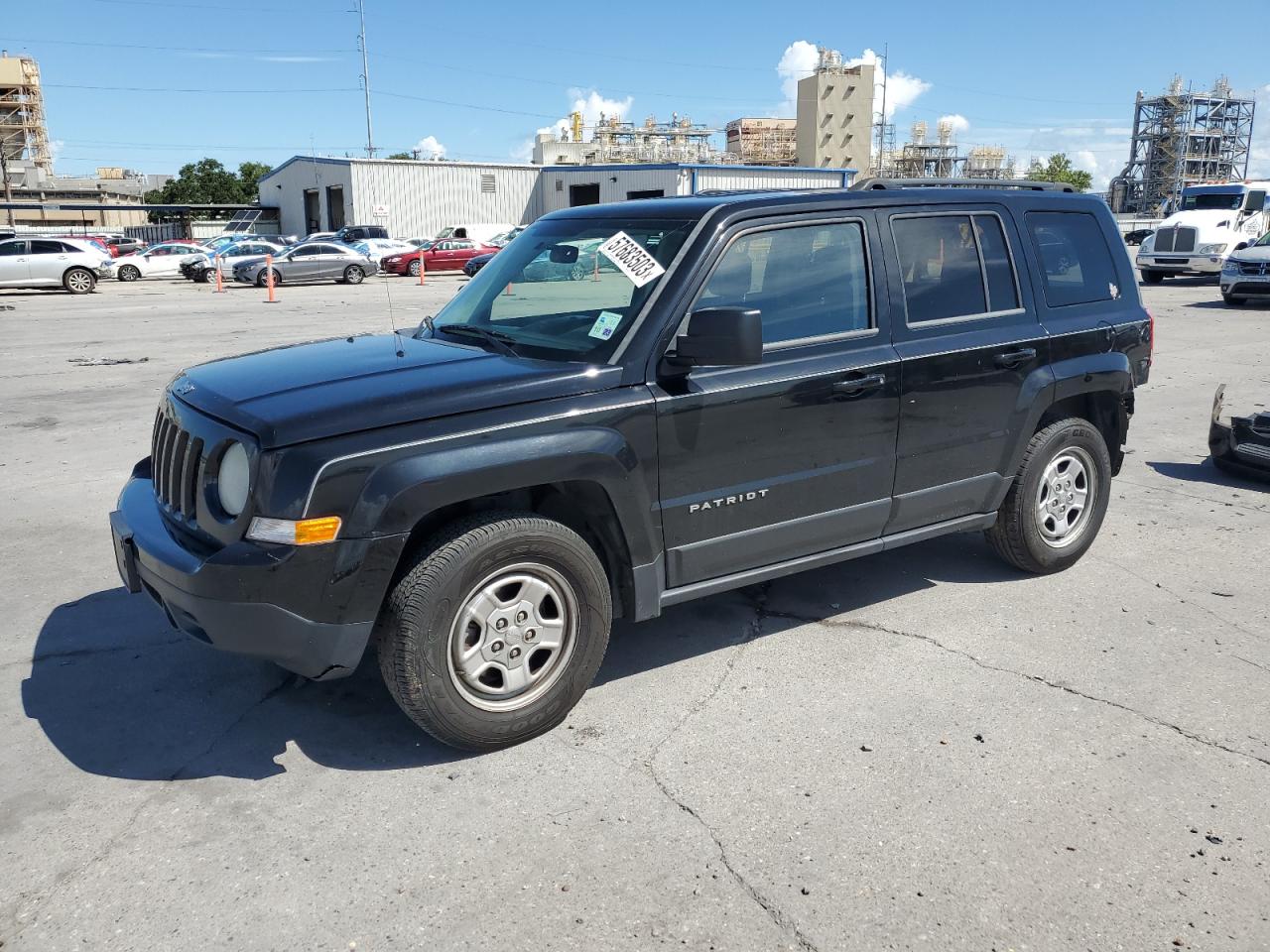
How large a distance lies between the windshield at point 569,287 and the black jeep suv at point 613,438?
0.05ft

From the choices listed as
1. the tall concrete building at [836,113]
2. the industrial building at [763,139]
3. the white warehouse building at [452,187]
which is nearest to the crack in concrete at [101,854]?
the white warehouse building at [452,187]

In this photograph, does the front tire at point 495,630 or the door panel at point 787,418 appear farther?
the door panel at point 787,418

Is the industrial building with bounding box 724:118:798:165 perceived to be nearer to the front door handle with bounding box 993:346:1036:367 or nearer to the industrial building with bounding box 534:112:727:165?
the industrial building with bounding box 534:112:727:165

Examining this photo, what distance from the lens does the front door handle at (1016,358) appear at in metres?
4.82

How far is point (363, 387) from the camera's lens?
3.58m

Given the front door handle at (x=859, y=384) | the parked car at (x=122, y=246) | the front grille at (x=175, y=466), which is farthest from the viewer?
the parked car at (x=122, y=246)

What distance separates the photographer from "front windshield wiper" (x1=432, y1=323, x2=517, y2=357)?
4.13 metres

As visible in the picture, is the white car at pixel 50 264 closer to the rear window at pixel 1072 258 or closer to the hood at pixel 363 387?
the hood at pixel 363 387

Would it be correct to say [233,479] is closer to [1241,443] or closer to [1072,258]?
[1072,258]

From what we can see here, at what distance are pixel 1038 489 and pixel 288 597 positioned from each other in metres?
3.71

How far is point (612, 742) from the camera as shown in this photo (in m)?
3.79

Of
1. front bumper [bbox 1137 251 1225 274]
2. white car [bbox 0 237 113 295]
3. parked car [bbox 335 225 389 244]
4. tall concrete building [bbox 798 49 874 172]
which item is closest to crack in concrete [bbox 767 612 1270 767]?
front bumper [bbox 1137 251 1225 274]

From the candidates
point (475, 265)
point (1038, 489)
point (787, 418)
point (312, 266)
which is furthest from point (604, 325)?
point (312, 266)

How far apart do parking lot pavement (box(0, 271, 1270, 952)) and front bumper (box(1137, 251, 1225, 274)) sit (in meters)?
24.1
